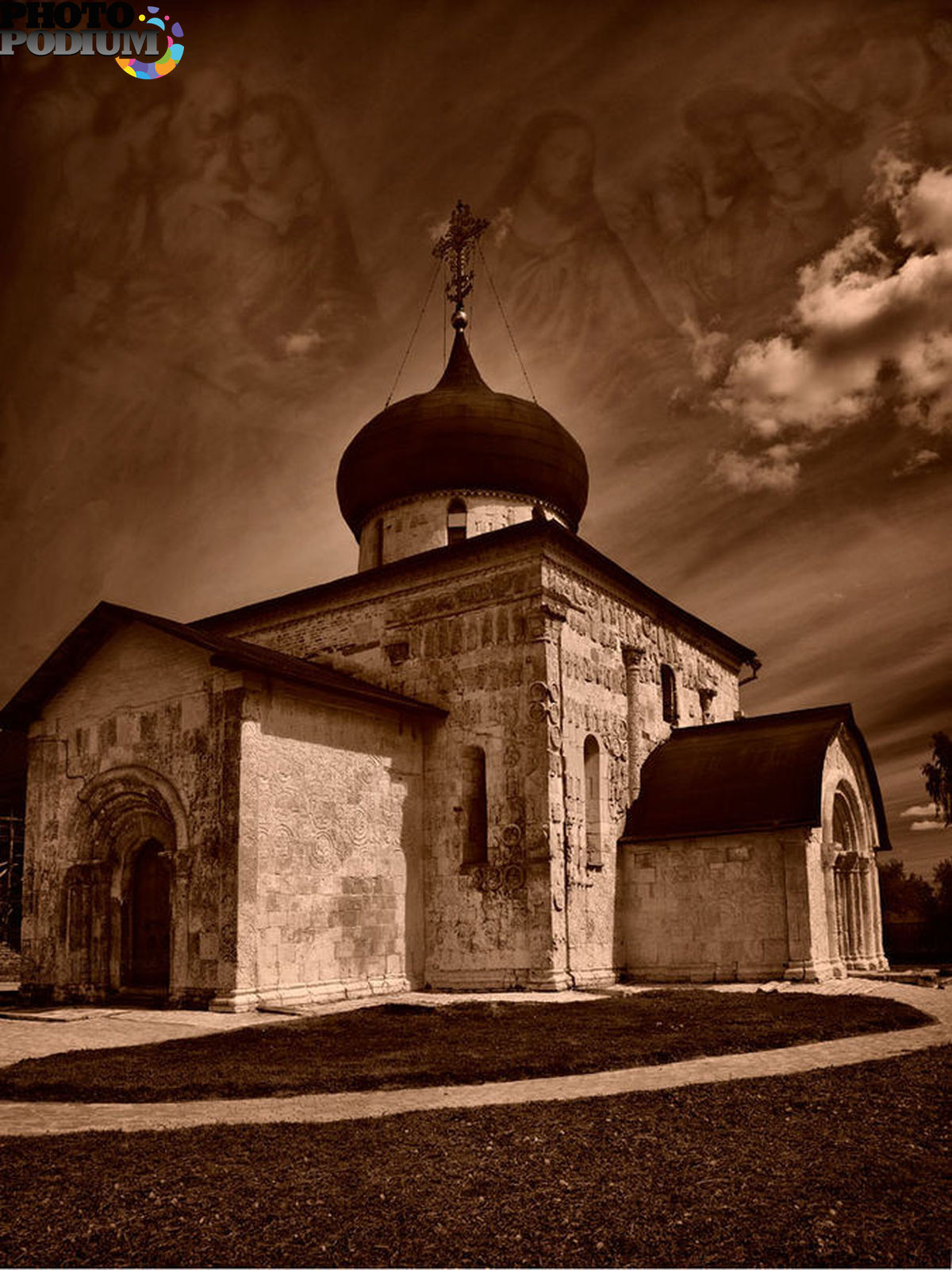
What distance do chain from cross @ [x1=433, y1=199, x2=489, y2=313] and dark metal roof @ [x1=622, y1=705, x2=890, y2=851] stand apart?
1172 centimetres

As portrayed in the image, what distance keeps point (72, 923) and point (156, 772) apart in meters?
2.94

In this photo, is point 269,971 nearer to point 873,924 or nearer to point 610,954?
point 610,954

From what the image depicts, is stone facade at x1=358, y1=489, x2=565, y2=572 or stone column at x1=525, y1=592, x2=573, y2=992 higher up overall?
stone facade at x1=358, y1=489, x2=565, y2=572

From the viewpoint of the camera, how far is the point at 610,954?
1834 cm

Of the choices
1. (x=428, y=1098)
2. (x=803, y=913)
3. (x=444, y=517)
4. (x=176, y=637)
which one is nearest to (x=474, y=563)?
(x=444, y=517)

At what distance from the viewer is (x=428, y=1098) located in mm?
8188

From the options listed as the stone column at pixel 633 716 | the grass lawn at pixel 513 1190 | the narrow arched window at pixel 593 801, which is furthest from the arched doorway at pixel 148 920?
the grass lawn at pixel 513 1190

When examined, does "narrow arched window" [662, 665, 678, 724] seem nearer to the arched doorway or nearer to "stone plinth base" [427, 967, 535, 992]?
"stone plinth base" [427, 967, 535, 992]

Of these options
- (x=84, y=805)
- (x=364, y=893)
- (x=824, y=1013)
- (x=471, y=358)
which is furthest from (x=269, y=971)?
(x=471, y=358)

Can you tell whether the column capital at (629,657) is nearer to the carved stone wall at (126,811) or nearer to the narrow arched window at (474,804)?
the narrow arched window at (474,804)

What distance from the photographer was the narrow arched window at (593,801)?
18469 millimetres

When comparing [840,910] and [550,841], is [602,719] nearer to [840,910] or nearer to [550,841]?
[550,841]

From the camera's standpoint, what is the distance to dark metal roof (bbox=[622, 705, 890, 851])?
1784cm

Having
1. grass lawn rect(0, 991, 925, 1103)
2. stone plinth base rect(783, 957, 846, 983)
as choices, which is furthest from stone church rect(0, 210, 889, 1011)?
grass lawn rect(0, 991, 925, 1103)
